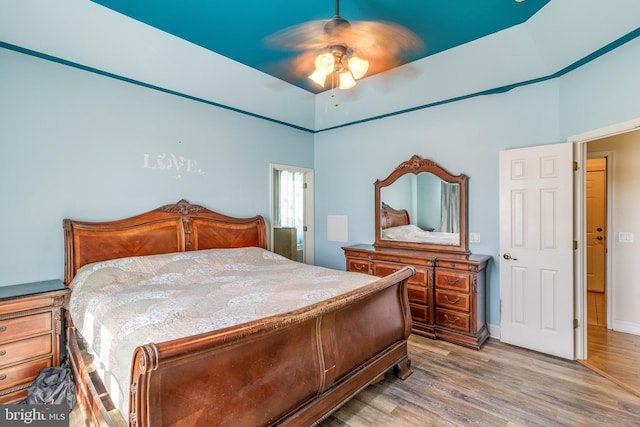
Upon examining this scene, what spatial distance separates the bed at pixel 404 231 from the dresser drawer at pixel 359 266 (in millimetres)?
518

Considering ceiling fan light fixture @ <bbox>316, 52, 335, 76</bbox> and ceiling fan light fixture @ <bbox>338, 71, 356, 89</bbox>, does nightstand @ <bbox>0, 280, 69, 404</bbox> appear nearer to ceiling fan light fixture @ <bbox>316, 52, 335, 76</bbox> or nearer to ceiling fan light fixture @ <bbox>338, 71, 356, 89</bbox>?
ceiling fan light fixture @ <bbox>316, 52, 335, 76</bbox>

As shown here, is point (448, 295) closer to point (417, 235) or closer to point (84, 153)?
point (417, 235)

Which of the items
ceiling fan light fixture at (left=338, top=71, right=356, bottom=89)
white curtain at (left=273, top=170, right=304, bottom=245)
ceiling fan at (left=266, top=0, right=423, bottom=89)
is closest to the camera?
ceiling fan at (left=266, top=0, right=423, bottom=89)

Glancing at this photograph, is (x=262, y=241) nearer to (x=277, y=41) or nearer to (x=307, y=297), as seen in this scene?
(x=307, y=297)

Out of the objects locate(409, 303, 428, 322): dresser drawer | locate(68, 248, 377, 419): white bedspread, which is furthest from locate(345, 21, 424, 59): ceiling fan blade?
locate(409, 303, 428, 322): dresser drawer

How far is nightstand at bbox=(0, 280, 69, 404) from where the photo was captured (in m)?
2.22

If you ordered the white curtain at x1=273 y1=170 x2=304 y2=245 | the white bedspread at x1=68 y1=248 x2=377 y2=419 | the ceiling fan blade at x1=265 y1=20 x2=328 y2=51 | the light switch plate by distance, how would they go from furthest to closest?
the white curtain at x1=273 y1=170 x2=304 y2=245
the light switch plate
the ceiling fan blade at x1=265 y1=20 x2=328 y2=51
the white bedspread at x1=68 y1=248 x2=377 y2=419

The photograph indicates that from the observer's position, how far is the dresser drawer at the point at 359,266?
408 centimetres

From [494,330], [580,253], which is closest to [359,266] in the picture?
[494,330]

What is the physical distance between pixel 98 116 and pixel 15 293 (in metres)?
1.73

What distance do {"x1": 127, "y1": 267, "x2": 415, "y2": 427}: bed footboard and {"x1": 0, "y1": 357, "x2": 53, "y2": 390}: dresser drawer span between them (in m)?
1.82

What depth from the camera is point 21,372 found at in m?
2.29

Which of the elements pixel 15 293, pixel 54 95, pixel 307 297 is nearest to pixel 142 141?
pixel 54 95

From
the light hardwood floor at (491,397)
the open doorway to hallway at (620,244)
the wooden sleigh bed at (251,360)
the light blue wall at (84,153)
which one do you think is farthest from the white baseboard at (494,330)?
the light blue wall at (84,153)
